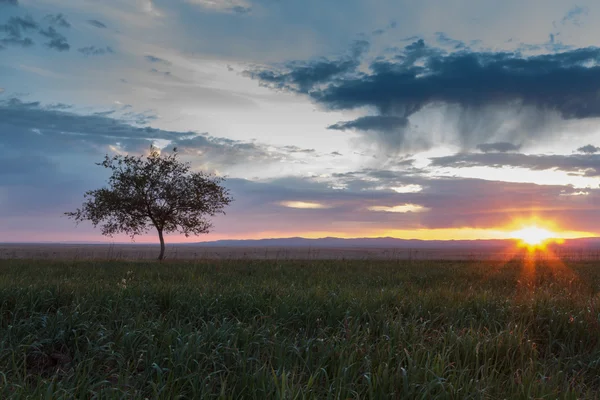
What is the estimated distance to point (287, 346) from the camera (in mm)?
6480

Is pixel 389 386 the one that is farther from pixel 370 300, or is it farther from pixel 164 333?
pixel 370 300

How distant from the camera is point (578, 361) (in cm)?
697

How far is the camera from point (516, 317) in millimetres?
9023

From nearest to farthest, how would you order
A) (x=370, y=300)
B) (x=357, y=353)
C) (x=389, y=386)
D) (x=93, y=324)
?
1. (x=389, y=386)
2. (x=357, y=353)
3. (x=93, y=324)
4. (x=370, y=300)

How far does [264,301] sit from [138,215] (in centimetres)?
3123

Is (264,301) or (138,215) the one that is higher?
(138,215)

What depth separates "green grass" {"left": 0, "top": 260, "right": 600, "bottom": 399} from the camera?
527 centimetres

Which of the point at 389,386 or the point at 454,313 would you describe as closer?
the point at 389,386

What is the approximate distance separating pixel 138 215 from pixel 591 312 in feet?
115

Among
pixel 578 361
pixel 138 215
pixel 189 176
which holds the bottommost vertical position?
pixel 578 361

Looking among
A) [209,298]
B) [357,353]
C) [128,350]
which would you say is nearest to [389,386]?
[357,353]

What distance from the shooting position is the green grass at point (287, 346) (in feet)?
17.3

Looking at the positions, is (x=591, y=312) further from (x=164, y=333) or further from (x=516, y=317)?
(x=164, y=333)

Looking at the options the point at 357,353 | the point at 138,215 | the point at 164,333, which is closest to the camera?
the point at 357,353
